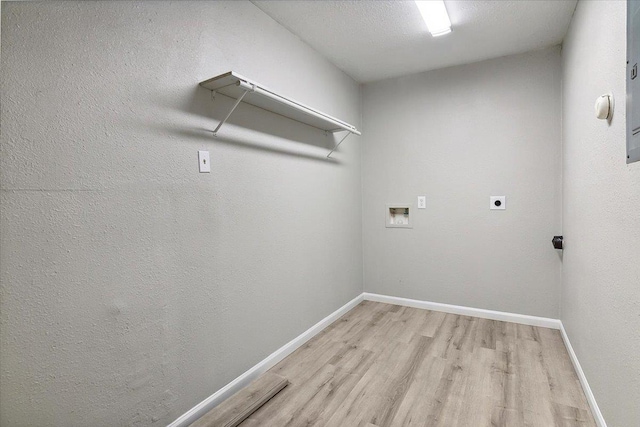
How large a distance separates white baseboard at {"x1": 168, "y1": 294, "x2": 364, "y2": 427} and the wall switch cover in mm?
1702

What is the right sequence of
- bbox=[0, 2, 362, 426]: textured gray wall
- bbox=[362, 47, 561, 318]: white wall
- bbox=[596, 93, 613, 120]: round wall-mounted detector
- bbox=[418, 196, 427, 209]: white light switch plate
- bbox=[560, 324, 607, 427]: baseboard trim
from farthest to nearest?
bbox=[418, 196, 427, 209]: white light switch plate
bbox=[362, 47, 561, 318]: white wall
bbox=[560, 324, 607, 427]: baseboard trim
bbox=[596, 93, 613, 120]: round wall-mounted detector
bbox=[0, 2, 362, 426]: textured gray wall

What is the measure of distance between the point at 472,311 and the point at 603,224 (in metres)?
1.77

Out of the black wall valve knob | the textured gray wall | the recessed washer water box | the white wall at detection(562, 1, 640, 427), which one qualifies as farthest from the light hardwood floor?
the recessed washer water box

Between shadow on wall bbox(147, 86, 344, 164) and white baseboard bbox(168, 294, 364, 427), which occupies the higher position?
shadow on wall bbox(147, 86, 344, 164)

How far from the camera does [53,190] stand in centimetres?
112

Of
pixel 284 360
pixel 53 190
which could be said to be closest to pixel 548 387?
pixel 284 360

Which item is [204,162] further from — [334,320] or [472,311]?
[472,311]

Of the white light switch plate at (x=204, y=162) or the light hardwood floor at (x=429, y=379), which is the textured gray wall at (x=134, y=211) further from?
the light hardwood floor at (x=429, y=379)

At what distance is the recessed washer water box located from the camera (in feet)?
10.6

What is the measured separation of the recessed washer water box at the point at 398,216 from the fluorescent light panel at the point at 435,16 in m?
Result: 1.56

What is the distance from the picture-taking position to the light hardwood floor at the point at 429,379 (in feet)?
5.34

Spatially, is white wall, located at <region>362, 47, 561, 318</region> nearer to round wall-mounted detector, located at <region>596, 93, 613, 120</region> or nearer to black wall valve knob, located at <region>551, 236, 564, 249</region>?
black wall valve knob, located at <region>551, 236, 564, 249</region>

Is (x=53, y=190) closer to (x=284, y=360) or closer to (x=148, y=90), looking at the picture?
(x=148, y=90)

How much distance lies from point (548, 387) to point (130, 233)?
7.86ft
